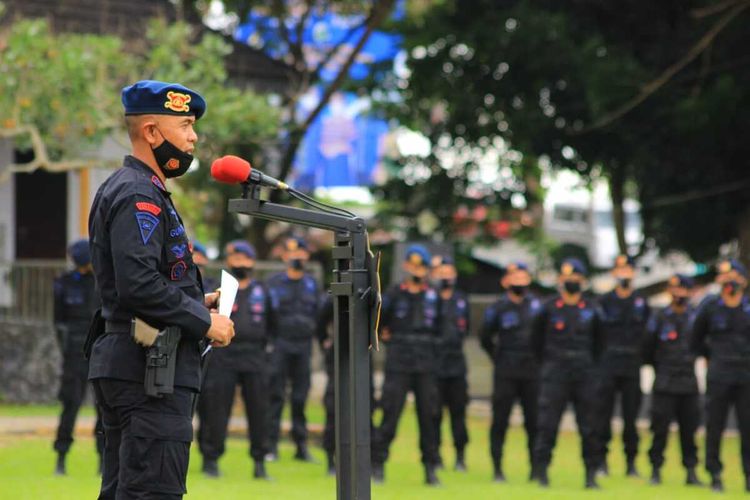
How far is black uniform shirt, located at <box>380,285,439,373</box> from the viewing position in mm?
12289

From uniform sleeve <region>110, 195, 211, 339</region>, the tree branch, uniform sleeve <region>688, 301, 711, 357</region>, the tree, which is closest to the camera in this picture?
uniform sleeve <region>110, 195, 211, 339</region>

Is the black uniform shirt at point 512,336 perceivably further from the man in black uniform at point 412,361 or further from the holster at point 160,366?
the holster at point 160,366

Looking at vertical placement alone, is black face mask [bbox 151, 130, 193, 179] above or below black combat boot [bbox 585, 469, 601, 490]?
above

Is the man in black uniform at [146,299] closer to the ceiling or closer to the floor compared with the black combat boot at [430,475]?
closer to the ceiling

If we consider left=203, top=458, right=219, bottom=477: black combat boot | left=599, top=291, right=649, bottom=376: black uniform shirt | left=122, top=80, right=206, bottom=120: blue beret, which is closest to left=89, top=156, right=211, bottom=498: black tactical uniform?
left=122, top=80, right=206, bottom=120: blue beret

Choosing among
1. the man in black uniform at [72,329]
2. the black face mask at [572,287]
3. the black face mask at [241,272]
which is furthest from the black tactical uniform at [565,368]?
the man in black uniform at [72,329]

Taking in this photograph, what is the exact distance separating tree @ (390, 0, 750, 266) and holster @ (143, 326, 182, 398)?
1260 centimetres

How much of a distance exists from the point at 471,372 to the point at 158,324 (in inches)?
674

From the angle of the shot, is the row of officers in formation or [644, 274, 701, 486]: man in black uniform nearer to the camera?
the row of officers in formation

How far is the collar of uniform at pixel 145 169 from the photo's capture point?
5152 millimetres

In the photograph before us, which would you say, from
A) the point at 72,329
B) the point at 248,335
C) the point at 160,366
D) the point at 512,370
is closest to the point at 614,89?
the point at 512,370

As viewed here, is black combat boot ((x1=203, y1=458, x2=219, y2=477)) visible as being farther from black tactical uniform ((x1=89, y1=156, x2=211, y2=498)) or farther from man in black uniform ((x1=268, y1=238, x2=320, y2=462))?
black tactical uniform ((x1=89, y1=156, x2=211, y2=498))

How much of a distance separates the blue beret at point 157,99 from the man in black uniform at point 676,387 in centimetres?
841

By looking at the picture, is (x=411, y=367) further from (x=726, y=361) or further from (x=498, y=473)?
(x=726, y=361)
